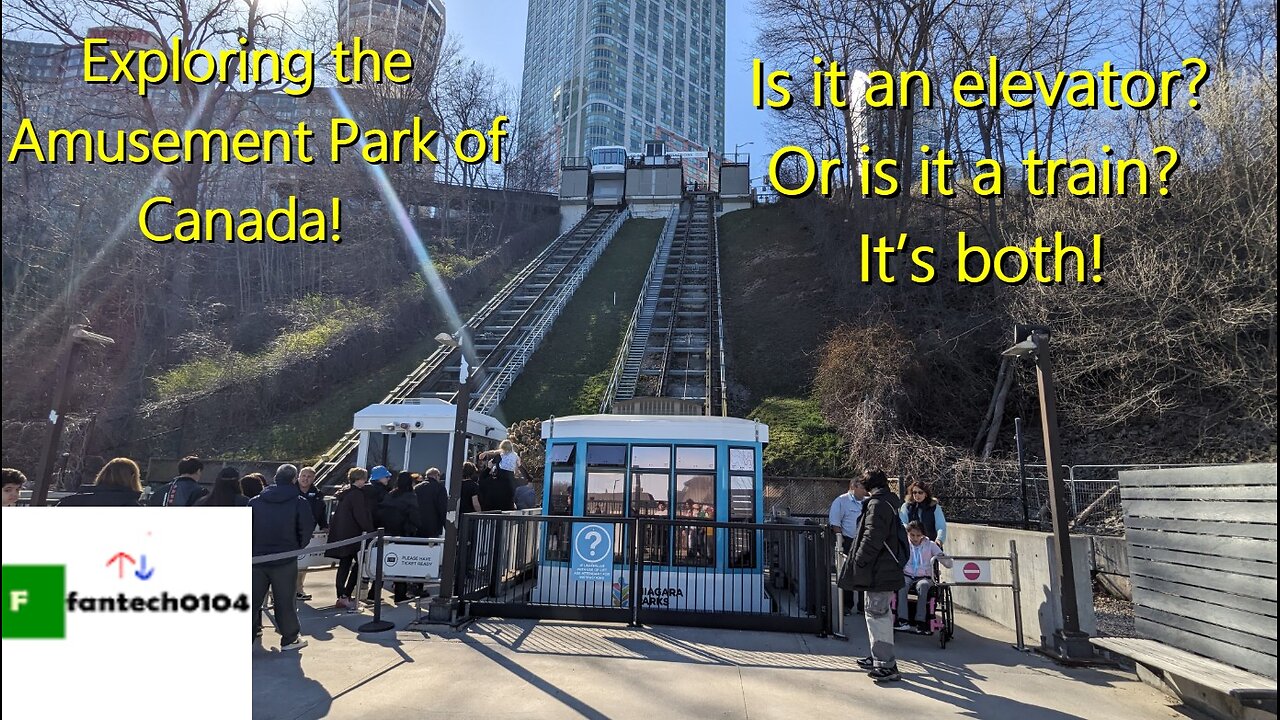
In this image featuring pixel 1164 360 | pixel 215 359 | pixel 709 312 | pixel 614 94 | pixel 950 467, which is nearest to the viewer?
pixel 1164 360

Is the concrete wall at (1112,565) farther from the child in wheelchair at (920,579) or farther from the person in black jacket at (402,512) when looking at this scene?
the person in black jacket at (402,512)

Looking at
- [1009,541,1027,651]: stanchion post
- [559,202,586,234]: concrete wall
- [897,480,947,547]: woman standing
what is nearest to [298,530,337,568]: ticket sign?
[897,480,947,547]: woman standing

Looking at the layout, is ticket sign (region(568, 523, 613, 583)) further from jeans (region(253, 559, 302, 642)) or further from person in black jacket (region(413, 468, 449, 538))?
jeans (region(253, 559, 302, 642))

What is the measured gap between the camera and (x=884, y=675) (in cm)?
715

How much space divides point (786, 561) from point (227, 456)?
18.9 meters

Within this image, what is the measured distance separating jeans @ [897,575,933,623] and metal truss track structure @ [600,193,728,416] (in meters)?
8.72

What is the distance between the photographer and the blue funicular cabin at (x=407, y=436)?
15.2 m

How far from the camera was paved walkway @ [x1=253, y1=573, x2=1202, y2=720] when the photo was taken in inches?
241

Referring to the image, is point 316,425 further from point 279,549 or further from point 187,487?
point 279,549

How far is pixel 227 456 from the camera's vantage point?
2252 cm

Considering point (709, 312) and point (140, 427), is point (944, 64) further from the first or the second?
point (140, 427)

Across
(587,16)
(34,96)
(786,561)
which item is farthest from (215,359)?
(587,16)

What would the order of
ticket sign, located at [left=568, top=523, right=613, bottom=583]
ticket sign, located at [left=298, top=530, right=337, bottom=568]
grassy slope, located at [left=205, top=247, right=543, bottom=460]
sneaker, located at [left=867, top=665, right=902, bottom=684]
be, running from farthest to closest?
grassy slope, located at [left=205, top=247, right=543, bottom=460], ticket sign, located at [left=298, top=530, right=337, bottom=568], ticket sign, located at [left=568, top=523, right=613, bottom=583], sneaker, located at [left=867, top=665, right=902, bottom=684]

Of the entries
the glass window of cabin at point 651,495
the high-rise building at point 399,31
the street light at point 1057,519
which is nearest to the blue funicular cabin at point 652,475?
the glass window of cabin at point 651,495
